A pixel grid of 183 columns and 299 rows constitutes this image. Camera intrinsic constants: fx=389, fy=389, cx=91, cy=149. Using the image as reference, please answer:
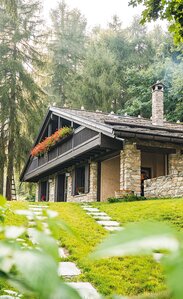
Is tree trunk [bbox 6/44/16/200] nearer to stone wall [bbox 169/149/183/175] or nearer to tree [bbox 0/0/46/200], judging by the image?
tree [bbox 0/0/46/200]

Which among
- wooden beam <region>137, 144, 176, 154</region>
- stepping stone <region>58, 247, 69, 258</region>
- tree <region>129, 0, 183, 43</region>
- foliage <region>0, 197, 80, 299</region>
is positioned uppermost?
tree <region>129, 0, 183, 43</region>

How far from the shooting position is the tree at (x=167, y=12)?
6.47 meters

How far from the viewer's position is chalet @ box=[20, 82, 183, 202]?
13.5 metres

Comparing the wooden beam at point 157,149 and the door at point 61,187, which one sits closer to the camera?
the wooden beam at point 157,149

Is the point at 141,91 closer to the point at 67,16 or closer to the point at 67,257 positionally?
the point at 67,16

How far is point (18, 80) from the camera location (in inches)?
896

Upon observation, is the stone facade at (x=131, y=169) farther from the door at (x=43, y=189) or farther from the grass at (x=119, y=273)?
the door at (x=43, y=189)

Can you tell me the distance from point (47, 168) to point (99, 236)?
1294 centimetres

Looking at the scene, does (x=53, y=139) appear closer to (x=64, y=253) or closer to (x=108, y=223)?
(x=108, y=223)

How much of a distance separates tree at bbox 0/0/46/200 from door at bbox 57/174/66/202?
3029 mm

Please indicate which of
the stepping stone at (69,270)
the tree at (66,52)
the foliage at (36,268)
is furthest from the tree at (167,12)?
the tree at (66,52)

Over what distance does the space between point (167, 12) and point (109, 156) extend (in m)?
9.49

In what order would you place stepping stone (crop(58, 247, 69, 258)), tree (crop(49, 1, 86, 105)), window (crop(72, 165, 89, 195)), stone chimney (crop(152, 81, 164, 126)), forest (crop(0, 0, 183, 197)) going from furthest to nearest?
tree (crop(49, 1, 86, 105))
forest (crop(0, 0, 183, 197))
window (crop(72, 165, 89, 195))
stone chimney (crop(152, 81, 164, 126))
stepping stone (crop(58, 247, 69, 258))

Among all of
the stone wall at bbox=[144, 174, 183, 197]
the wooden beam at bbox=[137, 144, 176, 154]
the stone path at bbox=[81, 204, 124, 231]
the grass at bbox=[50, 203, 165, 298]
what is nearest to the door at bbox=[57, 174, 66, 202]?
the wooden beam at bbox=[137, 144, 176, 154]
